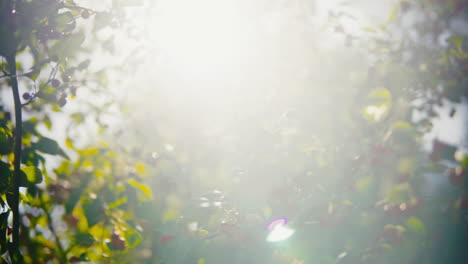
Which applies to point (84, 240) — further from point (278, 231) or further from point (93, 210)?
point (278, 231)

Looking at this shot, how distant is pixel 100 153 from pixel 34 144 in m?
0.76

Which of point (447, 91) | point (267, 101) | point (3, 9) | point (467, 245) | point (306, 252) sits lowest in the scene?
point (306, 252)

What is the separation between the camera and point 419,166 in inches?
61.6

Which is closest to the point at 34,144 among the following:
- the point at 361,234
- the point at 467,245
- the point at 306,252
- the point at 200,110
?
the point at 306,252

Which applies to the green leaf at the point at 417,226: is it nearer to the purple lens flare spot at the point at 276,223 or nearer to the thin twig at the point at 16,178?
the purple lens flare spot at the point at 276,223

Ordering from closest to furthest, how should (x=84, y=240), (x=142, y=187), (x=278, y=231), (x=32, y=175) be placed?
(x=278, y=231) → (x=32, y=175) → (x=84, y=240) → (x=142, y=187)

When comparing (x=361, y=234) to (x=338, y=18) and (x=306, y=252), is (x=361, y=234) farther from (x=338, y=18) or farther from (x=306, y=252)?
(x=338, y=18)

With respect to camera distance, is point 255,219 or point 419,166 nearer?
point 255,219

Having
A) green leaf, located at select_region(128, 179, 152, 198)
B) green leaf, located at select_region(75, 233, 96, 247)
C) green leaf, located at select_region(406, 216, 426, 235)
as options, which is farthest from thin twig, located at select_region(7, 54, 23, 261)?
green leaf, located at select_region(406, 216, 426, 235)

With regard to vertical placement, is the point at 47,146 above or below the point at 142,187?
above

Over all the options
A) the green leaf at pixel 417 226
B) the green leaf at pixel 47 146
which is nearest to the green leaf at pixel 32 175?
the green leaf at pixel 47 146

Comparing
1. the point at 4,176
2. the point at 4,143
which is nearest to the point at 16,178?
the point at 4,176

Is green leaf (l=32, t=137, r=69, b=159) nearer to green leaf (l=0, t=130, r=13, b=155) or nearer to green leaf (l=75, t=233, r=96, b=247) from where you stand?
green leaf (l=0, t=130, r=13, b=155)

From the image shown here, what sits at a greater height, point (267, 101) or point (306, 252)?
point (267, 101)
